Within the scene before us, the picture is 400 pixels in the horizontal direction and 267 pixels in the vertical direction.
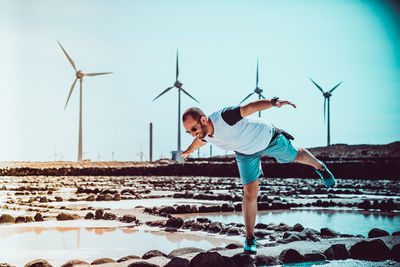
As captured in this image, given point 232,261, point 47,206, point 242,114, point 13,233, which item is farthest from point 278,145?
point 47,206

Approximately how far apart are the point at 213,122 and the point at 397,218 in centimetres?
477

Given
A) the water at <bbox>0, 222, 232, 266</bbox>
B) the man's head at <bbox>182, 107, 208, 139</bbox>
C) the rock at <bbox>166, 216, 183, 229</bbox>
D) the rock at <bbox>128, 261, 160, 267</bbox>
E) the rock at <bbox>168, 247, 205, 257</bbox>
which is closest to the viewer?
the rock at <bbox>128, 261, 160, 267</bbox>

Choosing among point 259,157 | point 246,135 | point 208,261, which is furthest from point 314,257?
point 246,135

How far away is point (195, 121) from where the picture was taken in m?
4.65

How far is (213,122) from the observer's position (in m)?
4.77

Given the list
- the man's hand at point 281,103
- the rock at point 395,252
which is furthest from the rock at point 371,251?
the man's hand at point 281,103

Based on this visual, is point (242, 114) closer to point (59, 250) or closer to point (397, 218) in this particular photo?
point (59, 250)

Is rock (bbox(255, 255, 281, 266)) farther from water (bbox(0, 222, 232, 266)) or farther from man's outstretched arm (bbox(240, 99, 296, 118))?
man's outstretched arm (bbox(240, 99, 296, 118))

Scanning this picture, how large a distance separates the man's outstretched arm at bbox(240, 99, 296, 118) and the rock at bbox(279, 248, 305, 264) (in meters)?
1.30

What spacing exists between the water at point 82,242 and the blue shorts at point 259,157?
97 cm

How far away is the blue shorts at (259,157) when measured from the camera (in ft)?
16.0

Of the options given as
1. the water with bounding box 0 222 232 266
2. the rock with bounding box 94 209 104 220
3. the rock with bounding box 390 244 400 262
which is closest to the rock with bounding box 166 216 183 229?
the water with bounding box 0 222 232 266

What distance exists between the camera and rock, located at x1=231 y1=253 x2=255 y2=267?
404 cm

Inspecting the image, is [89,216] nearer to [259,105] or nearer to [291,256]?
[259,105]
